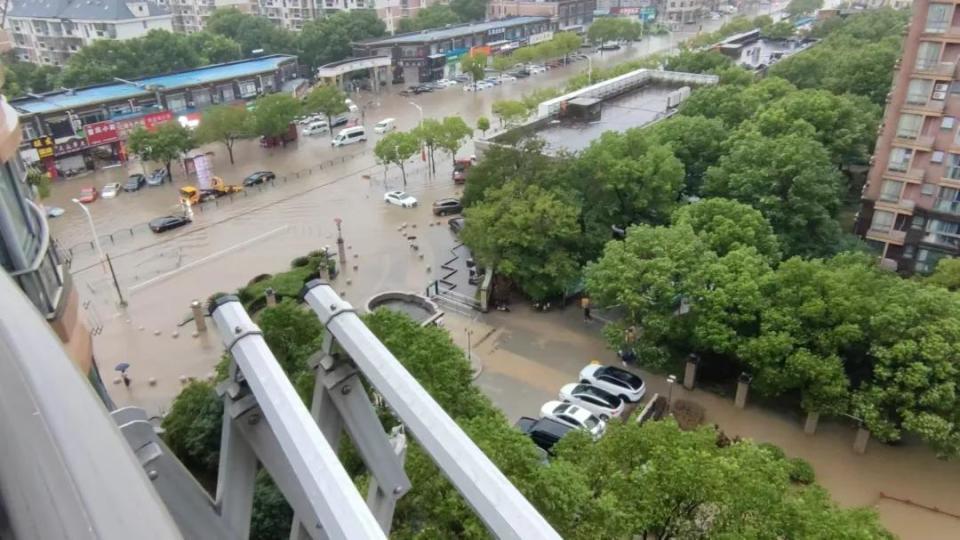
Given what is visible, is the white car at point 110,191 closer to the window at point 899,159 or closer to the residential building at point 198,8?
the window at point 899,159

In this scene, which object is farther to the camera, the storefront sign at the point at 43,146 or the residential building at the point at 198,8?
the residential building at the point at 198,8

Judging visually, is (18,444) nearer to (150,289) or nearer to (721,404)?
(721,404)

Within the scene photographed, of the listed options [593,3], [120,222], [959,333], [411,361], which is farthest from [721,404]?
[593,3]

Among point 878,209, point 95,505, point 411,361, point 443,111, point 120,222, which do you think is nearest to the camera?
point 95,505

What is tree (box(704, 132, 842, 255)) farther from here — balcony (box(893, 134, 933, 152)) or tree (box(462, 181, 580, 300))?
tree (box(462, 181, 580, 300))

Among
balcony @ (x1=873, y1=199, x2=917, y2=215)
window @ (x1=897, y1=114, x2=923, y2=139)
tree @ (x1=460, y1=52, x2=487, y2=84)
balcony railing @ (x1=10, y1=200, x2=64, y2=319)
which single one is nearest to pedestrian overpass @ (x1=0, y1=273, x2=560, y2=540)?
balcony railing @ (x1=10, y1=200, x2=64, y2=319)

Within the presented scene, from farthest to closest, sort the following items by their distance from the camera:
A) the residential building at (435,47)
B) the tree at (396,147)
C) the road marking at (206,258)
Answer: the residential building at (435,47) < the tree at (396,147) < the road marking at (206,258)

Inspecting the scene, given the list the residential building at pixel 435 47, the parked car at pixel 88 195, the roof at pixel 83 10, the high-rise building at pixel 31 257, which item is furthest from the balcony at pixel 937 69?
the roof at pixel 83 10
